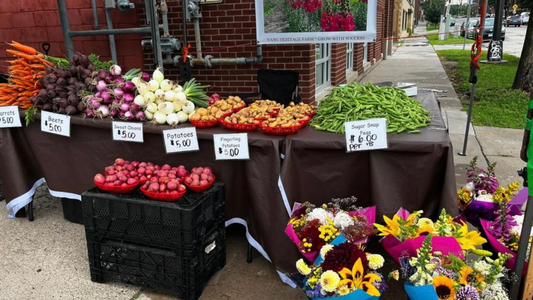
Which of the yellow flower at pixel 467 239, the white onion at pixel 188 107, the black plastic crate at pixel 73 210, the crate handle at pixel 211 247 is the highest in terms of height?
the white onion at pixel 188 107

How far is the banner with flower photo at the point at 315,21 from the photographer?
4559mm

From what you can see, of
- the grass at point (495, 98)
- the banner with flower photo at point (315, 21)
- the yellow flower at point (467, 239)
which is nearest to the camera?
the yellow flower at point (467, 239)

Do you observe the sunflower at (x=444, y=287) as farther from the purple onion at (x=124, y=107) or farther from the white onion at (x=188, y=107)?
the purple onion at (x=124, y=107)

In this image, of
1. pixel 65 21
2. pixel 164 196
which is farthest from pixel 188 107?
pixel 65 21

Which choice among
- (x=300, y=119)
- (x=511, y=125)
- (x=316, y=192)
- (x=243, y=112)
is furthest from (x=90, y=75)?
(x=511, y=125)

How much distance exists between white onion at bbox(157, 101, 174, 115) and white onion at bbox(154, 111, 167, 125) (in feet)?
0.09

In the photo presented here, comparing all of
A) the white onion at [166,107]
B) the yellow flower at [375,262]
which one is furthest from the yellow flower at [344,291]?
the white onion at [166,107]

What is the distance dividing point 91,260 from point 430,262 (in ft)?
7.51

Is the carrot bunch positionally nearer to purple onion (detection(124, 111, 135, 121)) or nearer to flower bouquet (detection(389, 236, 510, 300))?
purple onion (detection(124, 111, 135, 121))

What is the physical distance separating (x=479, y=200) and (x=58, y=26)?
19.4 ft

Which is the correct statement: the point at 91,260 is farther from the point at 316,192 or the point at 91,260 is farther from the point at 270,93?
the point at 270,93

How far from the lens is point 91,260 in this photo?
3037 millimetres

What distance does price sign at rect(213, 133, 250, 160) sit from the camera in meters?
3.04

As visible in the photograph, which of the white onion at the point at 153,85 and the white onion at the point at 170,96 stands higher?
the white onion at the point at 153,85
